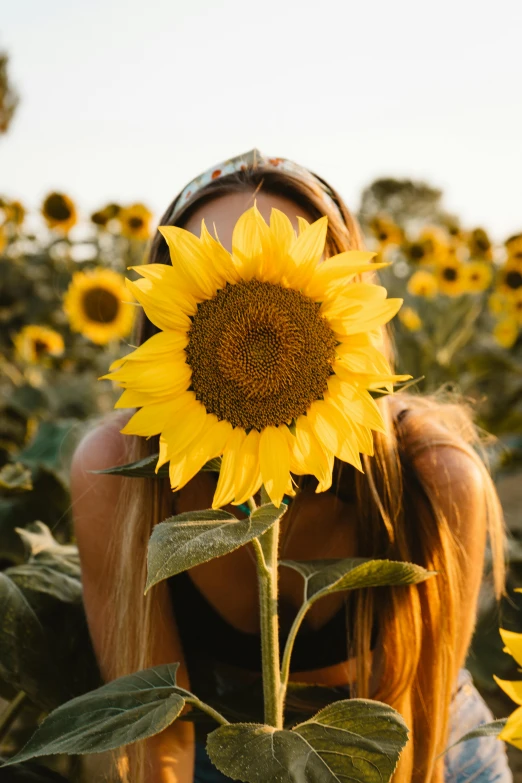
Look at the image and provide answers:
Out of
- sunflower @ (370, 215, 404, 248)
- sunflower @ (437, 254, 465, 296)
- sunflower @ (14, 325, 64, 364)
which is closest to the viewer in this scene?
sunflower @ (14, 325, 64, 364)

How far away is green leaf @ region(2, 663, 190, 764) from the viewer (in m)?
0.59

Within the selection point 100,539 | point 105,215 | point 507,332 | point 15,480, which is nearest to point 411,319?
point 507,332

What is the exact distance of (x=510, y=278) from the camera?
12.6 ft

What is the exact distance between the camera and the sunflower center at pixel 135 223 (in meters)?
3.94

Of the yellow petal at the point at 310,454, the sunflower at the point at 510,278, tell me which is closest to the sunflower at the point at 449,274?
the sunflower at the point at 510,278

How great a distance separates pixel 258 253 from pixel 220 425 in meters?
0.14

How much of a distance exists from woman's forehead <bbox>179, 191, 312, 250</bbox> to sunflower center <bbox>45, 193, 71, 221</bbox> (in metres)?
3.07

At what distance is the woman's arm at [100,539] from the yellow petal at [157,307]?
562 millimetres

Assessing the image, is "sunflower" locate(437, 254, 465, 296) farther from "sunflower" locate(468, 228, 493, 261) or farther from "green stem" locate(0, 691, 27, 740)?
"green stem" locate(0, 691, 27, 740)

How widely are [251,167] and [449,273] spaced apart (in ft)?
11.3

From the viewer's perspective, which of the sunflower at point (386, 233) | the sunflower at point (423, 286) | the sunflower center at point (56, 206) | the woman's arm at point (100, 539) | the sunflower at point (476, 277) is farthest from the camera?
the sunflower at point (386, 233)

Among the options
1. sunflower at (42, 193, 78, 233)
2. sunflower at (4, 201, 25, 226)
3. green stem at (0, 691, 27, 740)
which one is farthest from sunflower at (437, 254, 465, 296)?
green stem at (0, 691, 27, 740)

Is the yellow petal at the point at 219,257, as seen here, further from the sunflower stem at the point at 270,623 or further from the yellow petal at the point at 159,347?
the sunflower stem at the point at 270,623

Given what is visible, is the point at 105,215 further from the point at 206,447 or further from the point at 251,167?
the point at 206,447
